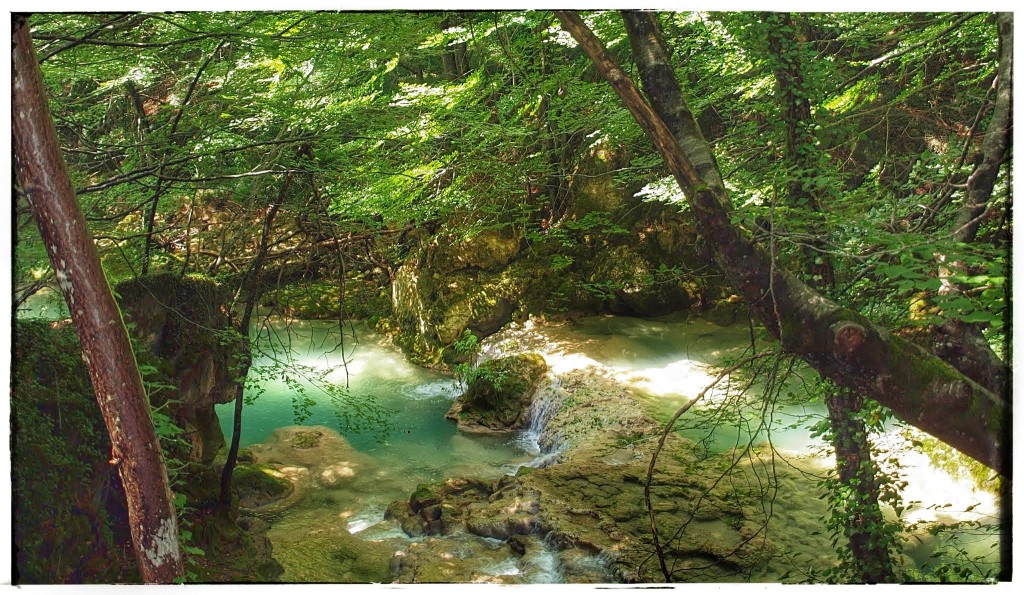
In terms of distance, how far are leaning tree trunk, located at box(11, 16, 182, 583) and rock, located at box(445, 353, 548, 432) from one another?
11.9ft

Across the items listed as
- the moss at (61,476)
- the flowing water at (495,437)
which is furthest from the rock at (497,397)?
the moss at (61,476)

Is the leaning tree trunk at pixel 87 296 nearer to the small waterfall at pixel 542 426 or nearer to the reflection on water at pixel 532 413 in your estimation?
the reflection on water at pixel 532 413

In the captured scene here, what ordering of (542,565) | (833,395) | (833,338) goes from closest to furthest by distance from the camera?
1. (833,338)
2. (833,395)
3. (542,565)

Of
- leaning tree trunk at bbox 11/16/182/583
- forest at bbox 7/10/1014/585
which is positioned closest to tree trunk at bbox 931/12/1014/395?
forest at bbox 7/10/1014/585

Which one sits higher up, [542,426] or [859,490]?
[859,490]

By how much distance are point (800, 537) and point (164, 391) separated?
324cm

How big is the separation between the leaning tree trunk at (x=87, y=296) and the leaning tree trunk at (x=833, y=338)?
160 centimetres

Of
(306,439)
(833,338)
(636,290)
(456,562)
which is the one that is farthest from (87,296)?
(636,290)

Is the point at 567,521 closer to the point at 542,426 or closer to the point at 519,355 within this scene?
the point at 542,426

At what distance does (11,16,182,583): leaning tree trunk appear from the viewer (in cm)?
188

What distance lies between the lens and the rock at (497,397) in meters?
5.60

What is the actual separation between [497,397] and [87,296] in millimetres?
4116

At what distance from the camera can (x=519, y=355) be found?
20.4 ft
